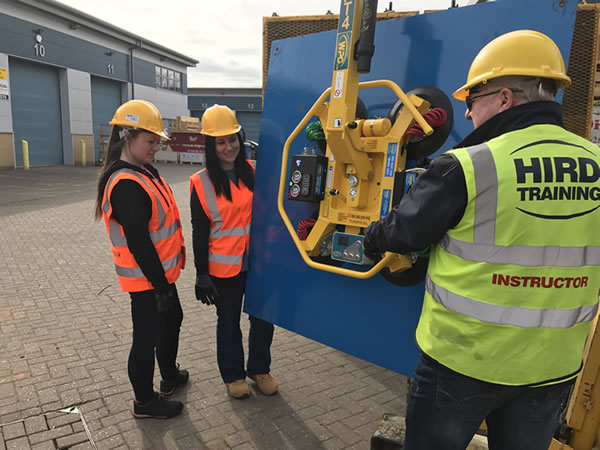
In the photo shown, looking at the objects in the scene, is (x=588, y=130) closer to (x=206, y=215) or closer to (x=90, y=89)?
(x=206, y=215)

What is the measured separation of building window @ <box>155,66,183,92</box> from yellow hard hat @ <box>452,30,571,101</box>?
26.4 metres

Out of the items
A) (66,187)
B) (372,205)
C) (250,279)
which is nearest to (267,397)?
(250,279)

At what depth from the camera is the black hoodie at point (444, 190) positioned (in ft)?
4.25

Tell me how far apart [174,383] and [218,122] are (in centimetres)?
182

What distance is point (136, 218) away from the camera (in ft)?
7.62

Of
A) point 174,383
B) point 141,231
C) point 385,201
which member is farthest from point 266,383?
point 385,201

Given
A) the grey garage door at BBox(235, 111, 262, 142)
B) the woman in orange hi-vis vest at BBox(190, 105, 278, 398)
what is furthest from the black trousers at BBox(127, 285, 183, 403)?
the grey garage door at BBox(235, 111, 262, 142)

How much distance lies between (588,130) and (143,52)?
25.2 metres

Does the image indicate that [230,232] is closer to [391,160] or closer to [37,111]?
[391,160]

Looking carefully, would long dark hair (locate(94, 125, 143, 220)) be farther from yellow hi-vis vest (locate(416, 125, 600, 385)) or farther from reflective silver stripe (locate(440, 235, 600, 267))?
reflective silver stripe (locate(440, 235, 600, 267))

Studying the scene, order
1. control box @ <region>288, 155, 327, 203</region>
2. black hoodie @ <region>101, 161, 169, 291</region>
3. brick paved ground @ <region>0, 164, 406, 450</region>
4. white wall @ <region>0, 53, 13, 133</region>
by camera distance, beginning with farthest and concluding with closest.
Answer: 1. white wall @ <region>0, 53, 13, 133</region>
2. brick paved ground @ <region>0, 164, 406, 450</region>
3. black hoodie @ <region>101, 161, 169, 291</region>
4. control box @ <region>288, 155, 327, 203</region>

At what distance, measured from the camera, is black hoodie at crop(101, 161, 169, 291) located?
7.59ft

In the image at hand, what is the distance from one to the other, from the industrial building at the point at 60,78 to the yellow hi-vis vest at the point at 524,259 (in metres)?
18.8

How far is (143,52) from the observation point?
2353 cm
